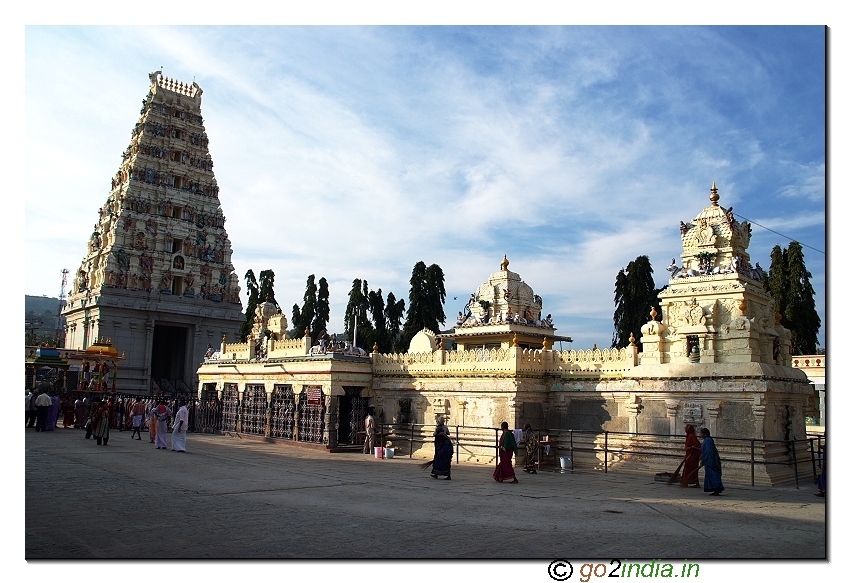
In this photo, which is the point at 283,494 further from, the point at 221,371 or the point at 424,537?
the point at 221,371

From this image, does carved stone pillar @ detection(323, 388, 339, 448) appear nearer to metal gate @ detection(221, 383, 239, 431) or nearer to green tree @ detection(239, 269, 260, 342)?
metal gate @ detection(221, 383, 239, 431)

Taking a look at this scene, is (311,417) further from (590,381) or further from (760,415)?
(760,415)

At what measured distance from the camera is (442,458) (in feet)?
51.5

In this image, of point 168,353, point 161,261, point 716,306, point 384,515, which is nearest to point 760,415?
point 716,306

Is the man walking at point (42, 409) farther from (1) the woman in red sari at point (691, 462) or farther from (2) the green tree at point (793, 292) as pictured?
(2) the green tree at point (793, 292)

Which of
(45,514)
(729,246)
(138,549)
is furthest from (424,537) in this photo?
(729,246)

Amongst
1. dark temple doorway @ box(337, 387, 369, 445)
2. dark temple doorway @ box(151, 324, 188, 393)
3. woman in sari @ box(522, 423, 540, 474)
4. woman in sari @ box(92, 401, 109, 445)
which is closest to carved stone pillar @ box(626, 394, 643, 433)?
woman in sari @ box(522, 423, 540, 474)

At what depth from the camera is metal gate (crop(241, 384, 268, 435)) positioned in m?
26.0

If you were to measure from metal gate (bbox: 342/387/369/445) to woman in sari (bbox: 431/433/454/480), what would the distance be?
765 cm

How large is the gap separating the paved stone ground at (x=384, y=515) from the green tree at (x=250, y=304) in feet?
116

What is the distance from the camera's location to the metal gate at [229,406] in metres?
27.4

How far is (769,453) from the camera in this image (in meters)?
16.2

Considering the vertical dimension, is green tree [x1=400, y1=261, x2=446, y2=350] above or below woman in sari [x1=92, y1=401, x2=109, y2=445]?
above

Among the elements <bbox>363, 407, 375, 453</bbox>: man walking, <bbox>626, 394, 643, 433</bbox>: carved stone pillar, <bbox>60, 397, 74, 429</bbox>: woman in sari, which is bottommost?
<bbox>60, 397, 74, 429</bbox>: woman in sari
